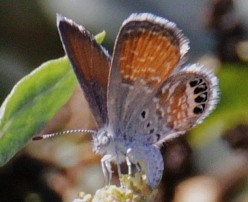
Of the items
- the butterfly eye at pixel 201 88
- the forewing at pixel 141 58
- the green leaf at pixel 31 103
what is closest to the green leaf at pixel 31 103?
the green leaf at pixel 31 103

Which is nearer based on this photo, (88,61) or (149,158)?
(88,61)

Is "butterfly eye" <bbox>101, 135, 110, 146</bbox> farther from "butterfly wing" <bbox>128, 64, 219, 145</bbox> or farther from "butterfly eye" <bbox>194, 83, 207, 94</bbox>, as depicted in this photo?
"butterfly eye" <bbox>194, 83, 207, 94</bbox>

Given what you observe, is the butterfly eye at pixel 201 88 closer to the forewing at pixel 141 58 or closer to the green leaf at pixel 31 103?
the forewing at pixel 141 58

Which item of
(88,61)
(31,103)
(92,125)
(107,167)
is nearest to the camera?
(31,103)

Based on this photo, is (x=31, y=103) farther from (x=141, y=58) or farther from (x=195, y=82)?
(x=195, y=82)

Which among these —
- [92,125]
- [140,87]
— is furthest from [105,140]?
[92,125]

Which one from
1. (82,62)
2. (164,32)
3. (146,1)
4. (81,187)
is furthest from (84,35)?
(146,1)

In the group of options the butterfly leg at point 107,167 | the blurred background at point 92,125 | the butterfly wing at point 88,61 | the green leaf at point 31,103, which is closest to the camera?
the green leaf at point 31,103
